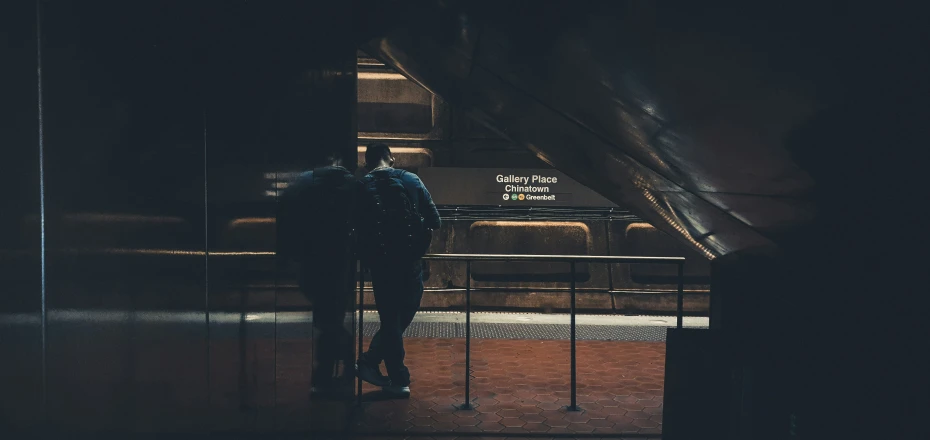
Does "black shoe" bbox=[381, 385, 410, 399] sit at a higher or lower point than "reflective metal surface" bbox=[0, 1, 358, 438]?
lower

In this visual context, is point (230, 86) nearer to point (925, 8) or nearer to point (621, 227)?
point (925, 8)

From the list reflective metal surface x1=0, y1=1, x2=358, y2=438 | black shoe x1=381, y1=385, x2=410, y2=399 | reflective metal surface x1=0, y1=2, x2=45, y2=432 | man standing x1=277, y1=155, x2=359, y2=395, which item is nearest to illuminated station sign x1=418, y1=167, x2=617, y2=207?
man standing x1=277, y1=155, x2=359, y2=395

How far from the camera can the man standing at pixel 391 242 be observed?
14.8ft

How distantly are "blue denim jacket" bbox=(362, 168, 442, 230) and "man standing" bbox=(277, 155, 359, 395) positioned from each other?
235 mm

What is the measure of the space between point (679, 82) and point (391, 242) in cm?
316

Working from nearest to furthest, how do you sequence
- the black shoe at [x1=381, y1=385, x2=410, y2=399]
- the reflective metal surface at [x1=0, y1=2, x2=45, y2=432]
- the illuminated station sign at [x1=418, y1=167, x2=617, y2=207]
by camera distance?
the reflective metal surface at [x1=0, y1=2, x2=45, y2=432]
the black shoe at [x1=381, y1=385, x2=410, y2=399]
the illuminated station sign at [x1=418, y1=167, x2=617, y2=207]

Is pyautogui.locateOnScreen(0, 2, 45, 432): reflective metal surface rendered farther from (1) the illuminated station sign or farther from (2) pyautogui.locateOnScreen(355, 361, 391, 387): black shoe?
(1) the illuminated station sign

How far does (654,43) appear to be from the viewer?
1.40 meters

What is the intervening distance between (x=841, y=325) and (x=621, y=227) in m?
7.60

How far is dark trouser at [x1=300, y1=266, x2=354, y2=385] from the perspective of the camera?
147 inches

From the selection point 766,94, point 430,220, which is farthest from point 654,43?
point 430,220

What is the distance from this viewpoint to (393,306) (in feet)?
15.5

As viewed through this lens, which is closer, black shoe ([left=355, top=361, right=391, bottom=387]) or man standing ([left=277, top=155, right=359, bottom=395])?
man standing ([left=277, top=155, right=359, bottom=395])

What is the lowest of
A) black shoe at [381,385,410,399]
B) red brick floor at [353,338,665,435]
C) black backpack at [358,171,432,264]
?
red brick floor at [353,338,665,435]
